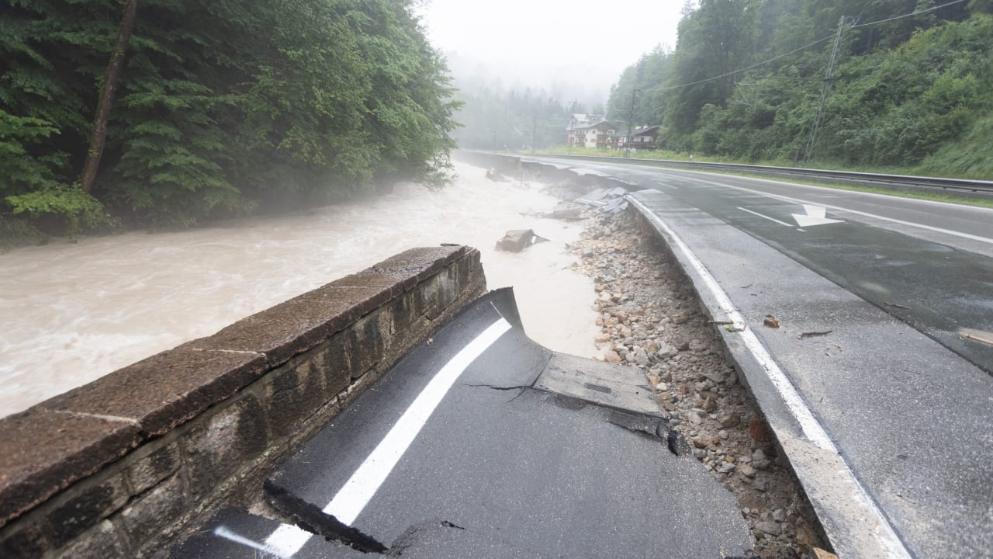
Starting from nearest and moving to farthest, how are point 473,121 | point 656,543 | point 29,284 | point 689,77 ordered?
point 656,543
point 29,284
point 689,77
point 473,121

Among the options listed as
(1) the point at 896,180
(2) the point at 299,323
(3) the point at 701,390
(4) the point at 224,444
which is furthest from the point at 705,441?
(1) the point at 896,180

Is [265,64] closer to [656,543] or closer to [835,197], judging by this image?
[656,543]

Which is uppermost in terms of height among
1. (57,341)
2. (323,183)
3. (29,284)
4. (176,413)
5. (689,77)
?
(689,77)

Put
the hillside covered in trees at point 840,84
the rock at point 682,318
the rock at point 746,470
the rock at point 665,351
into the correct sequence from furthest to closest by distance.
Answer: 1. the hillside covered in trees at point 840,84
2. the rock at point 682,318
3. the rock at point 665,351
4. the rock at point 746,470

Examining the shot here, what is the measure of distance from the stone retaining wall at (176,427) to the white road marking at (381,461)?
349 millimetres

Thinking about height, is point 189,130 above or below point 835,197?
above

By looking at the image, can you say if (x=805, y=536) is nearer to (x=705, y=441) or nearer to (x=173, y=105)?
(x=705, y=441)

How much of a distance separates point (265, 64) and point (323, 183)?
4021 millimetres

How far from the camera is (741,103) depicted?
32.7 m

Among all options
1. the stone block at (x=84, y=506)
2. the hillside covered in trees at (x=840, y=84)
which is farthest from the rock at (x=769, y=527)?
the hillside covered in trees at (x=840, y=84)

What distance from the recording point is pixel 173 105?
8.30 metres

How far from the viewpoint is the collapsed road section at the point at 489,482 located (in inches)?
65.4

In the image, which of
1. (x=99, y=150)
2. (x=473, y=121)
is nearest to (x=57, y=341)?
(x=99, y=150)

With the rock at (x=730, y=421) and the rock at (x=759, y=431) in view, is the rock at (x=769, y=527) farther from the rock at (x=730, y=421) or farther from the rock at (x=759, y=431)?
the rock at (x=730, y=421)
